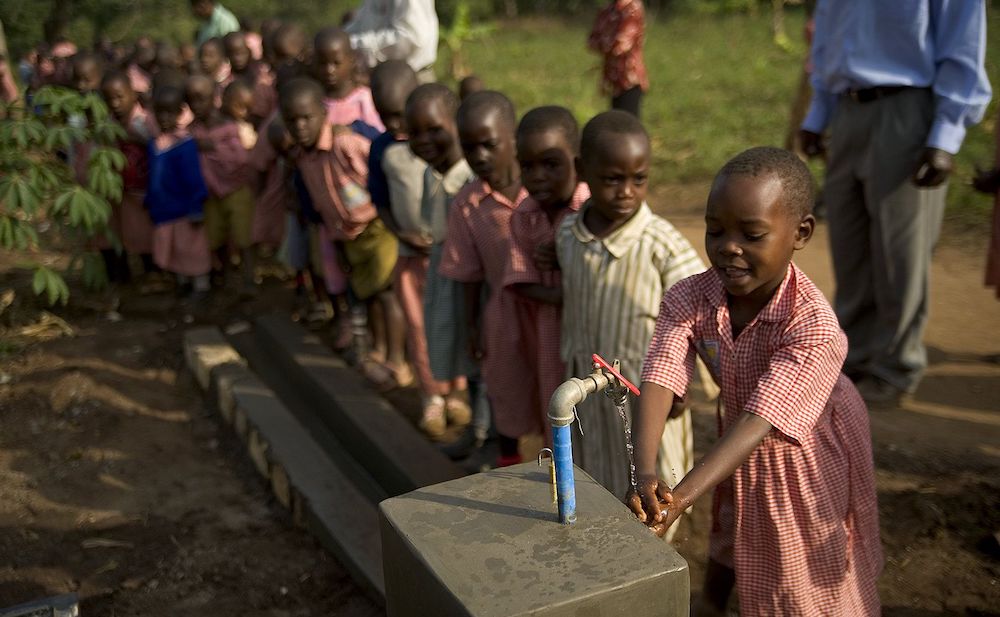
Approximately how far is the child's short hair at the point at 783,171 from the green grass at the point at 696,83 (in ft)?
15.5

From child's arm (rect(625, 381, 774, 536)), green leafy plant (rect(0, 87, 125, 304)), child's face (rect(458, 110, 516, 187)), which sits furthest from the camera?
green leafy plant (rect(0, 87, 125, 304))

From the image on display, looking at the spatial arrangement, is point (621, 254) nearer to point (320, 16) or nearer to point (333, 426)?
point (333, 426)

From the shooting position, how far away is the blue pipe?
1.66 meters

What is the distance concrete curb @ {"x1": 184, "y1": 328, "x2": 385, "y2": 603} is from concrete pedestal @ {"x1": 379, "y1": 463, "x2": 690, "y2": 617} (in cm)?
112

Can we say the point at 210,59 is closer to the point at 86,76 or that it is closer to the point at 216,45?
the point at 216,45

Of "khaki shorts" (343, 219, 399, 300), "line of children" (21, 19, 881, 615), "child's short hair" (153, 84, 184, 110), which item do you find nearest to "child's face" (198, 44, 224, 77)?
"line of children" (21, 19, 881, 615)

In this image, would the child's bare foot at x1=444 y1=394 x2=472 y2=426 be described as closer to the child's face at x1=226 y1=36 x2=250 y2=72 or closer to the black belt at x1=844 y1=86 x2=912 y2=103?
the black belt at x1=844 y1=86 x2=912 y2=103

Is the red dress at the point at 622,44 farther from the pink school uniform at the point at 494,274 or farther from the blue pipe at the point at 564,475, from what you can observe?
the blue pipe at the point at 564,475

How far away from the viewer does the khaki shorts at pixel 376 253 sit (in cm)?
437

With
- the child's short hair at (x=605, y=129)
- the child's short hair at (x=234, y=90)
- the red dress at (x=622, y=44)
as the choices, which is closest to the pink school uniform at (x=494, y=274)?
the child's short hair at (x=605, y=129)

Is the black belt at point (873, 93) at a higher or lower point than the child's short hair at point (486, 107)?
lower

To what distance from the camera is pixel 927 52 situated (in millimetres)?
3473

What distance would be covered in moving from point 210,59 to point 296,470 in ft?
14.0

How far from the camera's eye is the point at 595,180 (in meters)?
2.61
